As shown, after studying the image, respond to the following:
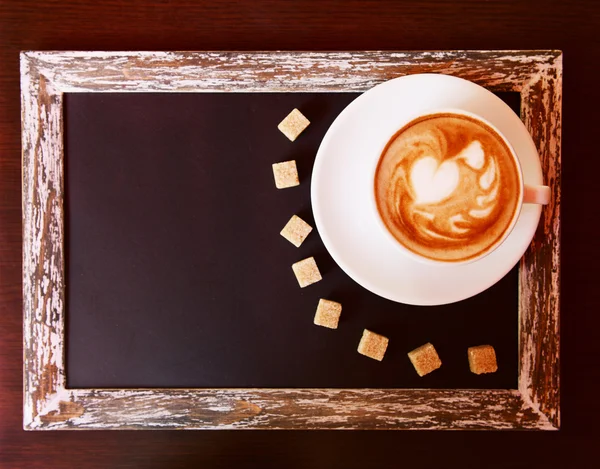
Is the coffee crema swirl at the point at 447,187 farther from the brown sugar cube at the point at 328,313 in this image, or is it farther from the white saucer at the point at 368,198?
the brown sugar cube at the point at 328,313

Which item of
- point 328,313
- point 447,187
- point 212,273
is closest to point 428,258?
point 447,187

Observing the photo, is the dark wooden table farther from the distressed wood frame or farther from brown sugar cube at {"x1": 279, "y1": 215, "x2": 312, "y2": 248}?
brown sugar cube at {"x1": 279, "y1": 215, "x2": 312, "y2": 248}

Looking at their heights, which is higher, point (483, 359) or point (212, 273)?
point (212, 273)

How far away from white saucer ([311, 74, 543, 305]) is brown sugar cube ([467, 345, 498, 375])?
0.17 meters

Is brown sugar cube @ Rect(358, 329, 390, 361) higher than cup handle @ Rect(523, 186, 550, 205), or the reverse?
cup handle @ Rect(523, 186, 550, 205)

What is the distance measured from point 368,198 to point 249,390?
0.43 m

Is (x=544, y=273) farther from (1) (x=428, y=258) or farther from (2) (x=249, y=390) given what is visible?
(2) (x=249, y=390)

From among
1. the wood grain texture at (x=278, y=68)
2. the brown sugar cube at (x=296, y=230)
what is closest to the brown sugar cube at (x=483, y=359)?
the brown sugar cube at (x=296, y=230)

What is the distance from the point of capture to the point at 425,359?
88 centimetres

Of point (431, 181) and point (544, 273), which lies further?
point (544, 273)

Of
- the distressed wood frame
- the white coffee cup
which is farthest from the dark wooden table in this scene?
the white coffee cup

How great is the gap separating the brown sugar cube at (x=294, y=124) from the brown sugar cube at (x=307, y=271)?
0.24 metres

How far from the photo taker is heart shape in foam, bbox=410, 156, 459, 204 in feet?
2.27

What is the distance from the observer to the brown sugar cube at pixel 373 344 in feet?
2.87
